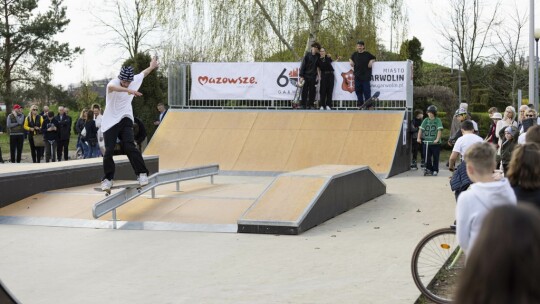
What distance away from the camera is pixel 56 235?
1059 centimetres

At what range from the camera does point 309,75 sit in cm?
2105

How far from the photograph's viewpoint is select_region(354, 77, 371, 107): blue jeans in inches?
822

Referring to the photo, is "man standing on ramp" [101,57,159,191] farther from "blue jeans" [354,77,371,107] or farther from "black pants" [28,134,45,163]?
"black pants" [28,134,45,163]

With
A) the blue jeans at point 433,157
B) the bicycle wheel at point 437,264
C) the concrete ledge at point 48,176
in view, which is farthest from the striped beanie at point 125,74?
the blue jeans at point 433,157

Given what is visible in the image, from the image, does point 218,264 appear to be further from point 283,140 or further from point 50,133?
point 50,133

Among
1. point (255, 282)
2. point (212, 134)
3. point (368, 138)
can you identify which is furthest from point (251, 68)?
point (255, 282)

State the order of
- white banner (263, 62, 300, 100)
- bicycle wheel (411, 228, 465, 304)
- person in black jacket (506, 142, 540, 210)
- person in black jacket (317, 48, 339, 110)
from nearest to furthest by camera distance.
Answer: person in black jacket (506, 142, 540, 210)
bicycle wheel (411, 228, 465, 304)
person in black jacket (317, 48, 339, 110)
white banner (263, 62, 300, 100)

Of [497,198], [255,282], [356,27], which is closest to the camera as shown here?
[497,198]

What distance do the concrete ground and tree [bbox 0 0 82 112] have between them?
129 feet

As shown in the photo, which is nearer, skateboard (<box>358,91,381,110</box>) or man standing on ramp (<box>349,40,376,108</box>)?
man standing on ramp (<box>349,40,376,108</box>)

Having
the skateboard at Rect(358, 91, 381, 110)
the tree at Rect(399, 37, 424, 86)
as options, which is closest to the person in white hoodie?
the skateboard at Rect(358, 91, 381, 110)

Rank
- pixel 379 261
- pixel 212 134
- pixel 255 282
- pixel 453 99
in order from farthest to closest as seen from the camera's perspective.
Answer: pixel 453 99 < pixel 212 134 < pixel 379 261 < pixel 255 282

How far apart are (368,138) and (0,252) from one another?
484 inches

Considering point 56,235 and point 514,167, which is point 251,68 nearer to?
point 56,235
